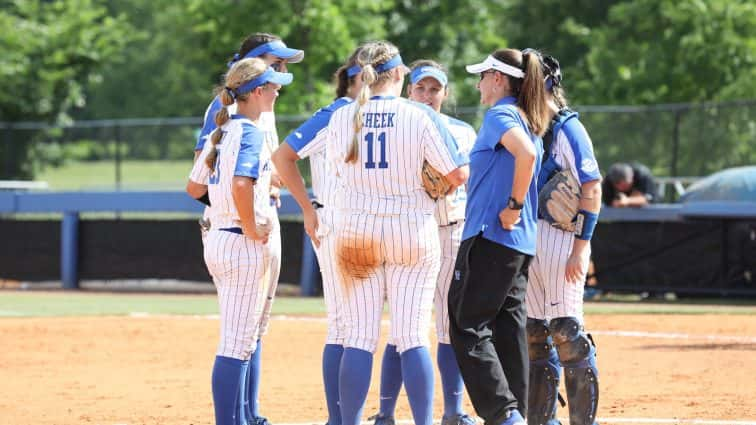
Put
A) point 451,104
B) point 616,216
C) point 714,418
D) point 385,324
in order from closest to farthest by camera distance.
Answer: point 714,418, point 451,104, point 385,324, point 616,216

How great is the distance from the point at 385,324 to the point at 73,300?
5862 millimetres

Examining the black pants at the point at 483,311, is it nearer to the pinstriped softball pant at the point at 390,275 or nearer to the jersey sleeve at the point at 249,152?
the pinstriped softball pant at the point at 390,275

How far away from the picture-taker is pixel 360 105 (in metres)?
5.60

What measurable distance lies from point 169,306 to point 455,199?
30.2 feet

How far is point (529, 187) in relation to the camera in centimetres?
579

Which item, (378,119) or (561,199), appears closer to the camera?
(378,119)

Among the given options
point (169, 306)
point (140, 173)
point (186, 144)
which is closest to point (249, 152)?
point (169, 306)

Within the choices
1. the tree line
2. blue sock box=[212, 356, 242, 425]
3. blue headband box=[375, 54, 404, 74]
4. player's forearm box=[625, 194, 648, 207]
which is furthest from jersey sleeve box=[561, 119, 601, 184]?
the tree line

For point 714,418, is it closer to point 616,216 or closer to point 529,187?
point 529,187

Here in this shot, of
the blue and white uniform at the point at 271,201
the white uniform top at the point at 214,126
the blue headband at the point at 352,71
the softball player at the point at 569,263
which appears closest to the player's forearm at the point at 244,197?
the blue and white uniform at the point at 271,201

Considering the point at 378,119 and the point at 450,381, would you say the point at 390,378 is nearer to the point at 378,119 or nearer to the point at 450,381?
the point at 450,381

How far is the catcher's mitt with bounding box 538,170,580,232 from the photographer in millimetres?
6051

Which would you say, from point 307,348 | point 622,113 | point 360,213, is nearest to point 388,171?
point 360,213

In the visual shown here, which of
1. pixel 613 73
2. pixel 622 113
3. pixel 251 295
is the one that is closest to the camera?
pixel 251 295
